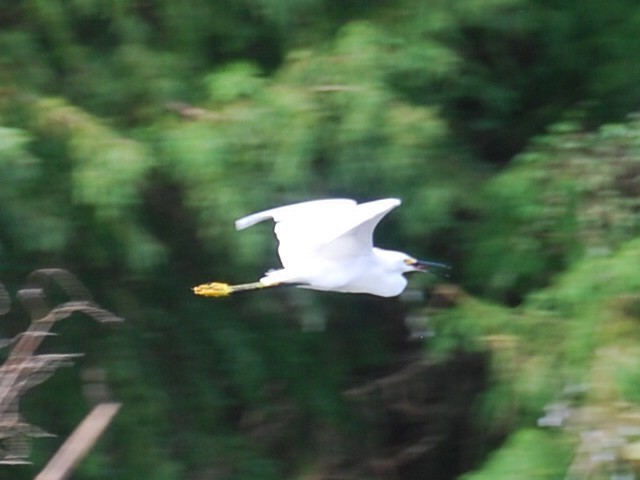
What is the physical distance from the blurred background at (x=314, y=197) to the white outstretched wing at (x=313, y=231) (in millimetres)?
105

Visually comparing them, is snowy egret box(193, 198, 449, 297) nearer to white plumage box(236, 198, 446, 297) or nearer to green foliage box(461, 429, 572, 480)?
white plumage box(236, 198, 446, 297)

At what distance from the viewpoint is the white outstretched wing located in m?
2.35

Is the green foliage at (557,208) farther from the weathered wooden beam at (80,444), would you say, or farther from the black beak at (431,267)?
the weathered wooden beam at (80,444)

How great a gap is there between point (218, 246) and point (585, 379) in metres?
0.75

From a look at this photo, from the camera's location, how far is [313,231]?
2369mm

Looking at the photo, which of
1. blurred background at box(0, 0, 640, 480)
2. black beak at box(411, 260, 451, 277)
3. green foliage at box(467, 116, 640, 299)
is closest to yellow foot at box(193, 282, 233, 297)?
blurred background at box(0, 0, 640, 480)

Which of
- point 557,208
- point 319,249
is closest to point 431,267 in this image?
point 557,208

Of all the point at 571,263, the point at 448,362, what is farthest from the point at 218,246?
the point at 448,362

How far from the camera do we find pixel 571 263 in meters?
2.59

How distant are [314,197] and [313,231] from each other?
0.75ft

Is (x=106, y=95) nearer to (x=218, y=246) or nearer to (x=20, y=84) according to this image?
(x=20, y=84)

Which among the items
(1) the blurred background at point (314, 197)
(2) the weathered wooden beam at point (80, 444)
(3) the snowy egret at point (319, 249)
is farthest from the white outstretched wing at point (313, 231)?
(2) the weathered wooden beam at point (80, 444)

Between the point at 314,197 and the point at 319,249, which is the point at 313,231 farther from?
the point at 314,197

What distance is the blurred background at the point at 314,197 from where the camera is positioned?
2.49 meters
